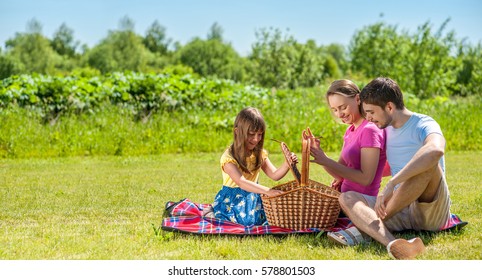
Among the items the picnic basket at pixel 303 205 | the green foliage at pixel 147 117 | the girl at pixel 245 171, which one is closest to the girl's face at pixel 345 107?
the picnic basket at pixel 303 205

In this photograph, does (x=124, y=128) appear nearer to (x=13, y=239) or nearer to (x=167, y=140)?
(x=167, y=140)

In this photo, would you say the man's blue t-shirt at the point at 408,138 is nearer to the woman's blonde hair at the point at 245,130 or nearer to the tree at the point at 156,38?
the woman's blonde hair at the point at 245,130

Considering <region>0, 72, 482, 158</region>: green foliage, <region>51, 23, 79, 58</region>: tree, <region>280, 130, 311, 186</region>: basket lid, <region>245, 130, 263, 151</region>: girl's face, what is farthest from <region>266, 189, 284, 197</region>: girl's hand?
<region>51, 23, 79, 58</region>: tree

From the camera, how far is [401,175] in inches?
152

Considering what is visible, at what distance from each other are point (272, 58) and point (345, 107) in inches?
742

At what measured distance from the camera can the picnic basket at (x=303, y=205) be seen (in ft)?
14.4

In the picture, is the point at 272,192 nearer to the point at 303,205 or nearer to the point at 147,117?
the point at 303,205

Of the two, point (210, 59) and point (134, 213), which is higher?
point (210, 59)

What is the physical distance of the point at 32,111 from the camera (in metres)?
11.2

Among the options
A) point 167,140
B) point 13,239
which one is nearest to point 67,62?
point 167,140

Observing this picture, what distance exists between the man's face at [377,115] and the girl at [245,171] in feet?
2.52

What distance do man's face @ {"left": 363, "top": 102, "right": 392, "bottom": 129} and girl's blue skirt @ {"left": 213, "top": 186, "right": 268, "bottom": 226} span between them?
117 centimetres

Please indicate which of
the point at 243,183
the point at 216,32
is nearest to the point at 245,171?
the point at 243,183
